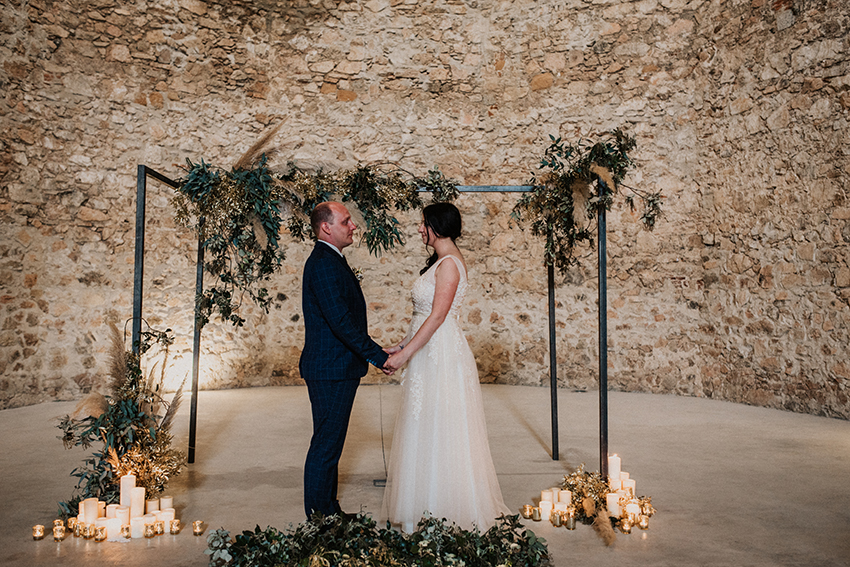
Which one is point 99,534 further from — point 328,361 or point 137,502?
point 328,361

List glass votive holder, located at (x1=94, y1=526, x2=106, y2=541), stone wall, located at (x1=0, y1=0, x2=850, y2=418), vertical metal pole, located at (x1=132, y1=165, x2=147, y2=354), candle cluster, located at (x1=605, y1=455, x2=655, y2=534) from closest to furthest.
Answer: glass votive holder, located at (x1=94, y1=526, x2=106, y2=541) < candle cluster, located at (x1=605, y1=455, x2=655, y2=534) < vertical metal pole, located at (x1=132, y1=165, x2=147, y2=354) < stone wall, located at (x1=0, y1=0, x2=850, y2=418)

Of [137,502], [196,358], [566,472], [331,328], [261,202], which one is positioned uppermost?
[261,202]

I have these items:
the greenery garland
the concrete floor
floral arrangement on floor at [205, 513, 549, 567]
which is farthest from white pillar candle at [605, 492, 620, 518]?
the greenery garland

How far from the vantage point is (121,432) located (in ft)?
10.6

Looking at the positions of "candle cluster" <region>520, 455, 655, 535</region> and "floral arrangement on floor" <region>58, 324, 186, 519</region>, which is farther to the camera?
"floral arrangement on floor" <region>58, 324, 186, 519</region>

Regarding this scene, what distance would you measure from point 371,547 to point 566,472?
1971mm

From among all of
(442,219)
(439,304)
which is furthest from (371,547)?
(442,219)

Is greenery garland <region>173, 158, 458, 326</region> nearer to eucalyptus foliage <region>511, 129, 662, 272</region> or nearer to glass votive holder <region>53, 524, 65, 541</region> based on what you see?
eucalyptus foliage <region>511, 129, 662, 272</region>

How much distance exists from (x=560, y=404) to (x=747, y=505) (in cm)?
343

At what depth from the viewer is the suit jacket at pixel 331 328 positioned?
2828 millimetres

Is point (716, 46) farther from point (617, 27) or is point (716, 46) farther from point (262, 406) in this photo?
point (262, 406)

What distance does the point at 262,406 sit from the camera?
659 cm

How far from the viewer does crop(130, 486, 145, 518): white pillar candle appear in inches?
119

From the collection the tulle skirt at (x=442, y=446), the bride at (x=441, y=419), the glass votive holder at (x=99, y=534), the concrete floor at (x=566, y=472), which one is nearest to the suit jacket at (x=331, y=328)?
the bride at (x=441, y=419)
